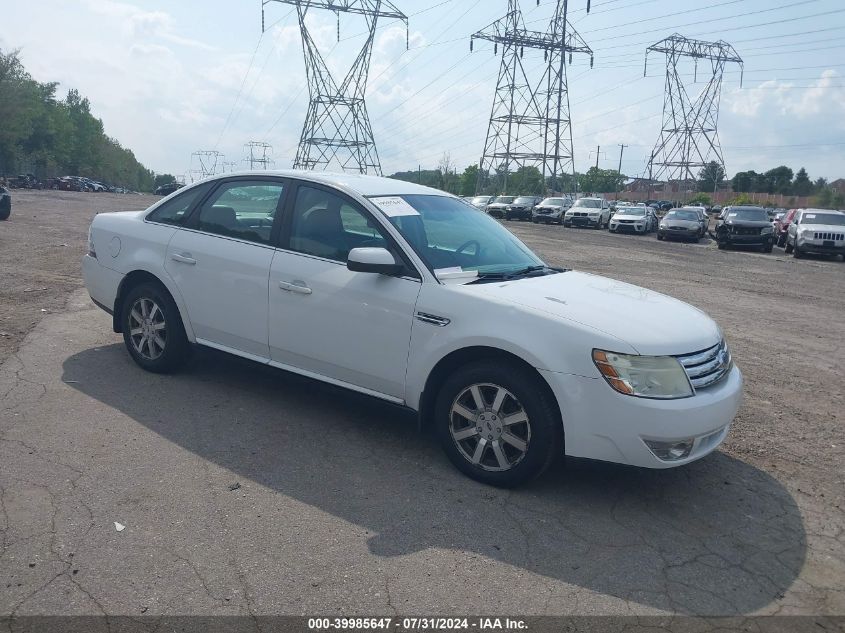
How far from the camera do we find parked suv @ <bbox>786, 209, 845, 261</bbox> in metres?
22.9

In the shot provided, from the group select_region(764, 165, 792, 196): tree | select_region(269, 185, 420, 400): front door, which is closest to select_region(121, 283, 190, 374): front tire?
select_region(269, 185, 420, 400): front door

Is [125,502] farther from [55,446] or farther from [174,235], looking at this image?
[174,235]

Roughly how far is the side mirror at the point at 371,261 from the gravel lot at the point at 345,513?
85cm

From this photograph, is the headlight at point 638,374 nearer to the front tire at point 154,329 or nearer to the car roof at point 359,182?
the car roof at point 359,182

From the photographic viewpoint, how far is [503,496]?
157 inches

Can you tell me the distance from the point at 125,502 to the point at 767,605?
3.10m

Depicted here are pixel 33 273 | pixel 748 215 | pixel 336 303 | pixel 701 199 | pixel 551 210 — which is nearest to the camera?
pixel 336 303

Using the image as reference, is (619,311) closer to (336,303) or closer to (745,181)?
(336,303)

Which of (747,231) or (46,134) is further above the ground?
(46,134)

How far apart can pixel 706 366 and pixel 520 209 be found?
1722 inches

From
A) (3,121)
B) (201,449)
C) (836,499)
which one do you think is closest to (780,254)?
(836,499)

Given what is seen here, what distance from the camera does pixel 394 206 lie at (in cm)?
484

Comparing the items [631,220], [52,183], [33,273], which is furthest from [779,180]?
[33,273]

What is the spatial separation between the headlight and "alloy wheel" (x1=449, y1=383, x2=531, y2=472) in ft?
Answer: 1.65
